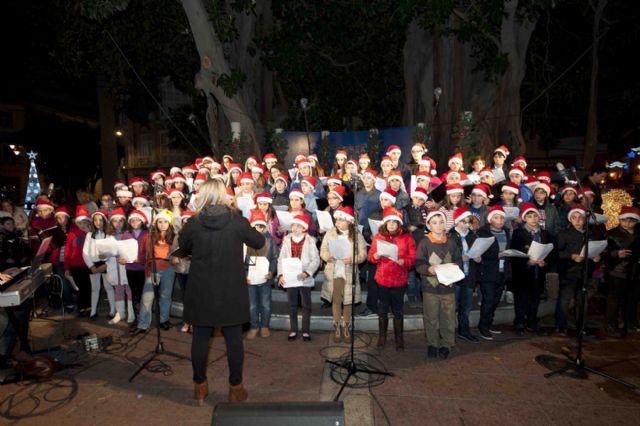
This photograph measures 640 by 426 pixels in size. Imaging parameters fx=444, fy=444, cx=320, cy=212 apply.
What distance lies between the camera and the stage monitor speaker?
2404mm

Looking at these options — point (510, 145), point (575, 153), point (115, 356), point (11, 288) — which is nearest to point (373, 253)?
point (115, 356)

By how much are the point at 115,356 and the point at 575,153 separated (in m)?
38.1

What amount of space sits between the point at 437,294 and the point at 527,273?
1625mm

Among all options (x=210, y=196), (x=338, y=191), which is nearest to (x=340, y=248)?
(x=338, y=191)

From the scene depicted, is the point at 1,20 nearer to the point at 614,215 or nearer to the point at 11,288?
the point at 11,288

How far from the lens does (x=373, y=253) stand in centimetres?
570

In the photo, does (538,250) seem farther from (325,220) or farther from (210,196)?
(210,196)

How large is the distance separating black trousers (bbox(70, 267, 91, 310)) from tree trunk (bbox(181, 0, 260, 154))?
676 cm

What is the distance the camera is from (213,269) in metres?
4.04

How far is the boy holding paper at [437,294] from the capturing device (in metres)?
5.48

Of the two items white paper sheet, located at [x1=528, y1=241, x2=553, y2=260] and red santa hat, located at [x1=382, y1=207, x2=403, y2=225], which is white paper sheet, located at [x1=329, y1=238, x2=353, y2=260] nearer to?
red santa hat, located at [x1=382, y1=207, x2=403, y2=225]

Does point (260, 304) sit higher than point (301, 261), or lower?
lower

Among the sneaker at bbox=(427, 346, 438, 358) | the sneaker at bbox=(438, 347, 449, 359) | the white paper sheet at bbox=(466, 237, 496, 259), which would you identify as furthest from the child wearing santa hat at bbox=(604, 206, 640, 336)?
the sneaker at bbox=(427, 346, 438, 358)

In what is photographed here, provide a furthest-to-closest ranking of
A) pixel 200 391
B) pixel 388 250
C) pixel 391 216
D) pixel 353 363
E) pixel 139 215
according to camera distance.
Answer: pixel 139 215 → pixel 391 216 → pixel 388 250 → pixel 353 363 → pixel 200 391
